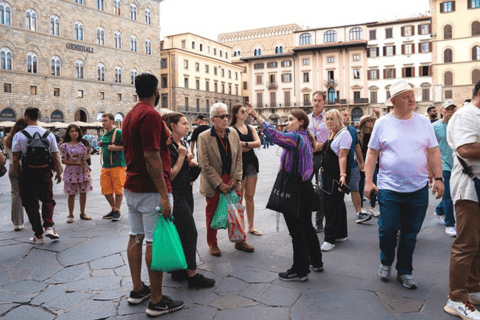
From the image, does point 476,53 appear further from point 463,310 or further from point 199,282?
point 199,282

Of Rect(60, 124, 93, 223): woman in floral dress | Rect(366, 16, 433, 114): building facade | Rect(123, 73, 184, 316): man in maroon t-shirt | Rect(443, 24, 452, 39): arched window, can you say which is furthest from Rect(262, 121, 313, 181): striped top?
Rect(443, 24, 452, 39): arched window

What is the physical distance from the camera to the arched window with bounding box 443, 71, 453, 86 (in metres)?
46.3

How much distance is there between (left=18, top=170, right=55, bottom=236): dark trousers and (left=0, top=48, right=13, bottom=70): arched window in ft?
110

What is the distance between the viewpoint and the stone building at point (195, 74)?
51375 millimetres

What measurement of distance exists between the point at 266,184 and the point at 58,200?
5047mm

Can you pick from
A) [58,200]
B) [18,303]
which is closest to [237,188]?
[18,303]

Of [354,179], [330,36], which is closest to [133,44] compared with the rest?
[330,36]

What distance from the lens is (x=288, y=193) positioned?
146 inches

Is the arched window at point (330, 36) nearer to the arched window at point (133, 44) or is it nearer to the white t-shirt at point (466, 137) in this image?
the arched window at point (133, 44)

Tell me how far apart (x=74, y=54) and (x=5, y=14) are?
6.50 m

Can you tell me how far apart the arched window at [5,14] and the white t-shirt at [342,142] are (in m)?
36.3

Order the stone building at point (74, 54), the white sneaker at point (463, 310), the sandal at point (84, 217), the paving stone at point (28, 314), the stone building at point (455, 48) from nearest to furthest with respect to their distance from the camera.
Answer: the white sneaker at point (463, 310)
the paving stone at point (28, 314)
the sandal at point (84, 217)
the stone building at point (74, 54)
the stone building at point (455, 48)

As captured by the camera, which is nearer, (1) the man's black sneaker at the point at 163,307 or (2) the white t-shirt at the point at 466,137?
(2) the white t-shirt at the point at 466,137

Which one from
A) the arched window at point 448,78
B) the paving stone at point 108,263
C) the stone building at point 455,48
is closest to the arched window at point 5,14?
the paving stone at point 108,263
